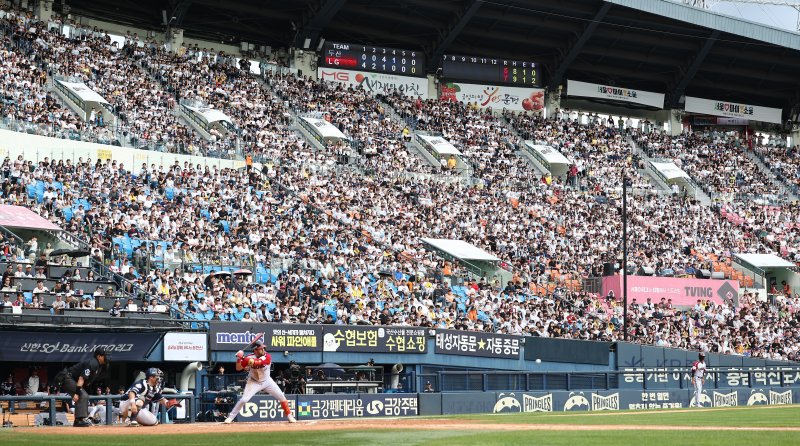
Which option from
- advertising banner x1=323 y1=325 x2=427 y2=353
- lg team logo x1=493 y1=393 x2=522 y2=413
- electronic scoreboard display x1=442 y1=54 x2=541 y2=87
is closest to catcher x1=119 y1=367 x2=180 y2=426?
advertising banner x1=323 y1=325 x2=427 y2=353

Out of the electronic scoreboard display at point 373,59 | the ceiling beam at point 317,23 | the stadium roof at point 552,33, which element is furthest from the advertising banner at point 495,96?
the ceiling beam at point 317,23

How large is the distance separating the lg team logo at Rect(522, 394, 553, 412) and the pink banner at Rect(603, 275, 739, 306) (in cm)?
1322

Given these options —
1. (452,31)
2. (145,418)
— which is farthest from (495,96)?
(145,418)

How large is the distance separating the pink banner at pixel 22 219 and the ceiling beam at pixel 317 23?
25.6m

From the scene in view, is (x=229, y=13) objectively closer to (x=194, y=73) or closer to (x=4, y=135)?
(x=194, y=73)

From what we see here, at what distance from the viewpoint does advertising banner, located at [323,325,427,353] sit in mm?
31656

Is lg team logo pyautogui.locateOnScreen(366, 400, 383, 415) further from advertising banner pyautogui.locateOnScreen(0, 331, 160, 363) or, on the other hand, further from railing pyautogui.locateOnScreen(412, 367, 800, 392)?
advertising banner pyautogui.locateOnScreen(0, 331, 160, 363)

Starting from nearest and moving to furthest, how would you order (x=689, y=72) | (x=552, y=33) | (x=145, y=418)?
(x=145, y=418) → (x=552, y=33) → (x=689, y=72)

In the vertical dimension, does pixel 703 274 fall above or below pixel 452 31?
below

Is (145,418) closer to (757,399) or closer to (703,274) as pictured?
(757,399)

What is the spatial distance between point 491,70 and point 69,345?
37825mm

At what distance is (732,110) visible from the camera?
221 ft

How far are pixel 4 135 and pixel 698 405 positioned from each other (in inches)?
919

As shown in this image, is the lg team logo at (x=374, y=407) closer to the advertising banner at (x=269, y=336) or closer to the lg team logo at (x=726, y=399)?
the advertising banner at (x=269, y=336)
